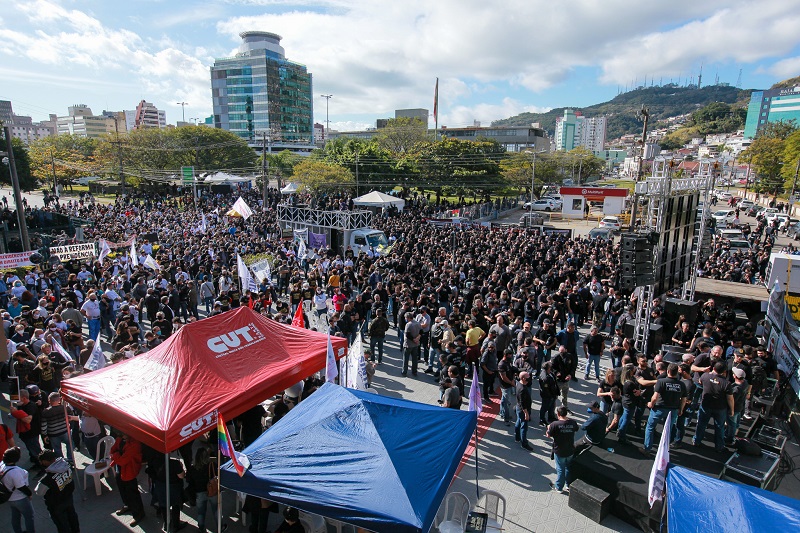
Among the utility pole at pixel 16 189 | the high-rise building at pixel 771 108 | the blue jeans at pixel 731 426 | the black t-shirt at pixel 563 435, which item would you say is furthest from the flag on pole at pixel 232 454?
the high-rise building at pixel 771 108

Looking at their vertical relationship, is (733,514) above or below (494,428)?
above

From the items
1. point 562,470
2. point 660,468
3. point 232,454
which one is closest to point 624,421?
point 562,470

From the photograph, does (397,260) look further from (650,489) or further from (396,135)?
(396,135)

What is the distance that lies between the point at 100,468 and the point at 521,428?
657cm

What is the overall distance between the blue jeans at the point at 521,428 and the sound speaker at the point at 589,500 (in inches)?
54.1

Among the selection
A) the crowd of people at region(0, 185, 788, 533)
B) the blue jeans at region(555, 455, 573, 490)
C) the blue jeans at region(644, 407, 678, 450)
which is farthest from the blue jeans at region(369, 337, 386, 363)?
the blue jeans at region(644, 407, 678, 450)

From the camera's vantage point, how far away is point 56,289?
47.8 ft

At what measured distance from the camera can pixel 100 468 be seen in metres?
6.82

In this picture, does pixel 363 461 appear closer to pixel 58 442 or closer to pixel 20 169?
pixel 58 442

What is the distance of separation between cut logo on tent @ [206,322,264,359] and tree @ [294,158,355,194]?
3370 centimetres

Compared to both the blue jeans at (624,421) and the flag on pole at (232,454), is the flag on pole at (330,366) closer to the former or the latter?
the flag on pole at (232,454)

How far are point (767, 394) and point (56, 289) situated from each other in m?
19.0

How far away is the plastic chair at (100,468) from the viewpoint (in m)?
6.75

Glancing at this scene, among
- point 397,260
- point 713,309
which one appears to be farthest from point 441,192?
point 713,309
